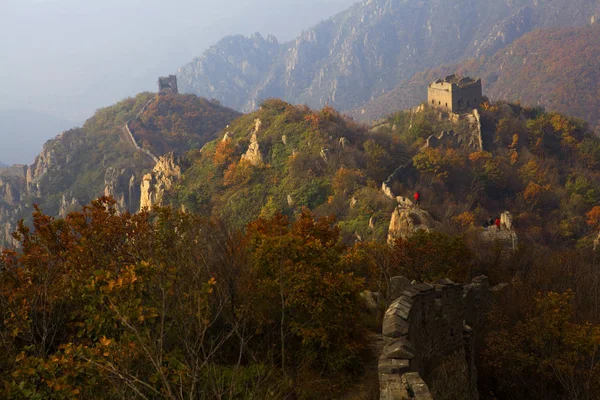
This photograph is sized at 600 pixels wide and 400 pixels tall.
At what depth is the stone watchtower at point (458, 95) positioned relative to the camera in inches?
2894

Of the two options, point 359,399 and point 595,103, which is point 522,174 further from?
point 595,103

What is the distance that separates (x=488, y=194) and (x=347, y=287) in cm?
5134

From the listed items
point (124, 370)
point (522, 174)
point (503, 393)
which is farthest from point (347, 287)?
point (522, 174)

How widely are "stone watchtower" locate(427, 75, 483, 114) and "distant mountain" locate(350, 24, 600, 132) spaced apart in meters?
56.2

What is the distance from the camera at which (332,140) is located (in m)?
62.0

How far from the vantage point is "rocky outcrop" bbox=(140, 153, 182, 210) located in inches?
2507

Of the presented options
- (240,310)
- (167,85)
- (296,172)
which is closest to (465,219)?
(296,172)

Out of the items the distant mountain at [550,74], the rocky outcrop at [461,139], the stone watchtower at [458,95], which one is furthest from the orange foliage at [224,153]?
the distant mountain at [550,74]

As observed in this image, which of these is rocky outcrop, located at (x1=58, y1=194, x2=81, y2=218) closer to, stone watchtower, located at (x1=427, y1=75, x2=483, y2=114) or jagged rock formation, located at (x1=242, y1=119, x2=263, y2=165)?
jagged rock formation, located at (x1=242, y1=119, x2=263, y2=165)

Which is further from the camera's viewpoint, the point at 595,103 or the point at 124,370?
the point at 595,103

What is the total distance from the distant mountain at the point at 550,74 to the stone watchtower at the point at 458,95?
56.2 metres

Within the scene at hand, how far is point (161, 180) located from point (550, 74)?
127 m

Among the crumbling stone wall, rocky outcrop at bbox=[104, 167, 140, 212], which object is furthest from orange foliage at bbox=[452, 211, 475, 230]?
rocky outcrop at bbox=[104, 167, 140, 212]

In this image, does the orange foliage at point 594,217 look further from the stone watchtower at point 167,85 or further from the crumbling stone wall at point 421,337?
the stone watchtower at point 167,85
